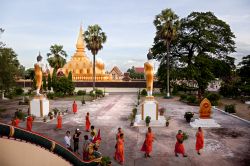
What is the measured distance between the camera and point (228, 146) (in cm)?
1410

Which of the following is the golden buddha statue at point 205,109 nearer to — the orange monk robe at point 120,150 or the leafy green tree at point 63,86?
the orange monk robe at point 120,150

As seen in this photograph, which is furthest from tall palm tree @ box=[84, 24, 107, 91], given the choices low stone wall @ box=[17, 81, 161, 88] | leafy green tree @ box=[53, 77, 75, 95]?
low stone wall @ box=[17, 81, 161, 88]

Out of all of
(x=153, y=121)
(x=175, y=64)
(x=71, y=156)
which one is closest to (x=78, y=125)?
(x=153, y=121)

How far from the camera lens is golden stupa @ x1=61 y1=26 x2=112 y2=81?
5747 centimetres

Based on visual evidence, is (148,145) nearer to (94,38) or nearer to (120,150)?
(120,150)

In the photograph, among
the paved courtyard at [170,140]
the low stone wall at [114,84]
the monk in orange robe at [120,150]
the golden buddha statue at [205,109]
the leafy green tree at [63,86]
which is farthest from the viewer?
the low stone wall at [114,84]

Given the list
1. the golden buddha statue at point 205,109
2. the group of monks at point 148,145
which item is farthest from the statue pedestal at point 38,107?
the golden buddha statue at point 205,109

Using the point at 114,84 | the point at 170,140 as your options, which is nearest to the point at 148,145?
the point at 170,140

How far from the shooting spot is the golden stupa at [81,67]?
57469 mm

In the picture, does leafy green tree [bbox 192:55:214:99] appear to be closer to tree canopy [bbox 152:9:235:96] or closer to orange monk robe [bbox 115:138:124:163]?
tree canopy [bbox 152:9:235:96]

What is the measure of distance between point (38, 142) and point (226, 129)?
15.8 m

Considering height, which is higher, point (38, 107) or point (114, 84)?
point (114, 84)

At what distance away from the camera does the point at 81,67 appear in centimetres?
5925

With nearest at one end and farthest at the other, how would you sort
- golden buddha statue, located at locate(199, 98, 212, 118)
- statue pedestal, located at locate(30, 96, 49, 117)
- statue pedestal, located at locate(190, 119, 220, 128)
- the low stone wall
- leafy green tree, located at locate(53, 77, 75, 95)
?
1. golden buddha statue, located at locate(199, 98, 212, 118)
2. statue pedestal, located at locate(190, 119, 220, 128)
3. statue pedestal, located at locate(30, 96, 49, 117)
4. leafy green tree, located at locate(53, 77, 75, 95)
5. the low stone wall
